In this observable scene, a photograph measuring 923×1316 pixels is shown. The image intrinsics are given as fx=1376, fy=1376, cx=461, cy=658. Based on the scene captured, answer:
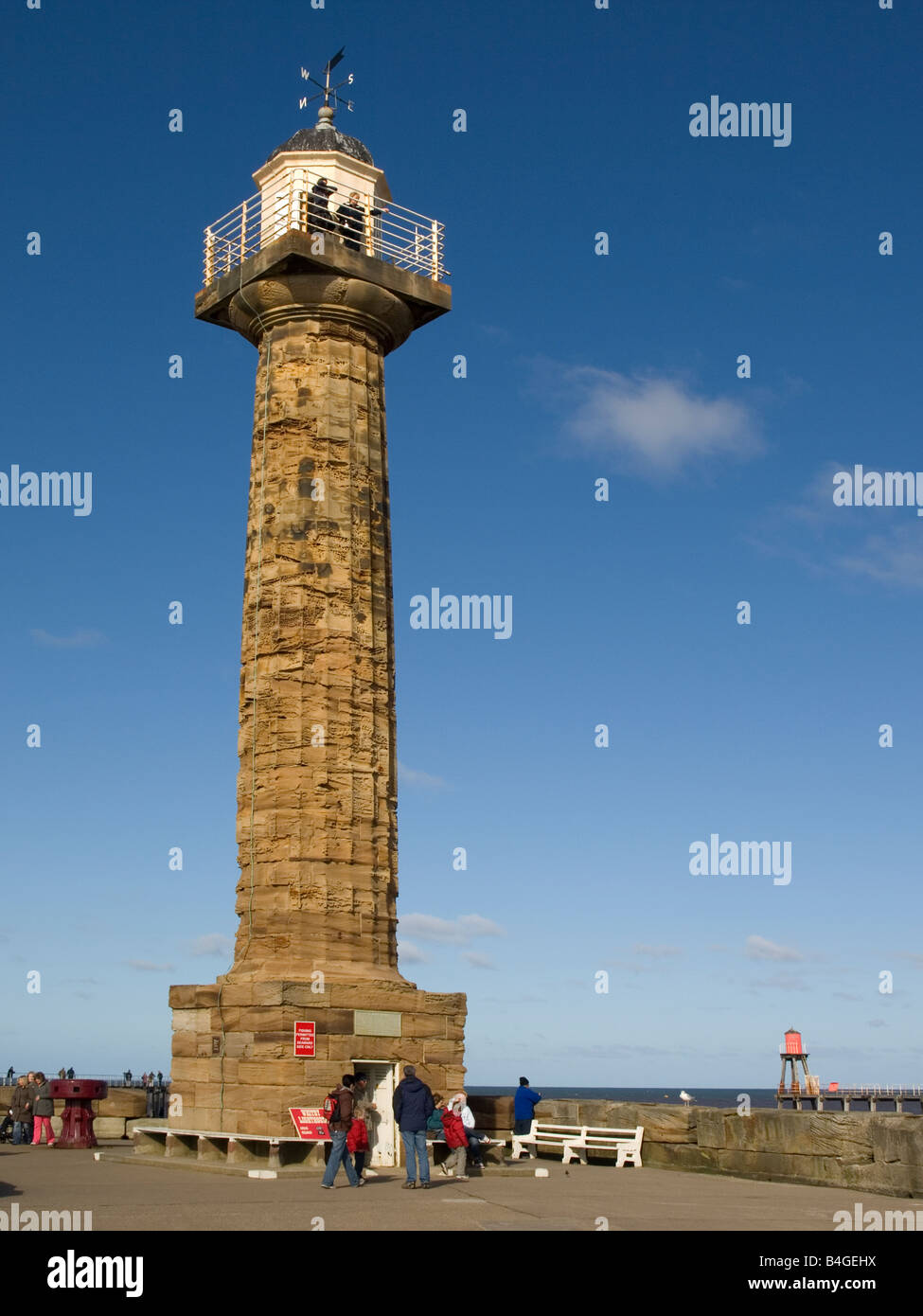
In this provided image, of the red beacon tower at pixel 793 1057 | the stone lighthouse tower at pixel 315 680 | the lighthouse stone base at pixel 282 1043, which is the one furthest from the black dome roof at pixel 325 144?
the red beacon tower at pixel 793 1057

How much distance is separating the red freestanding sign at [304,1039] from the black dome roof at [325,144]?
14696mm

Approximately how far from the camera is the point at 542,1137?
2209cm

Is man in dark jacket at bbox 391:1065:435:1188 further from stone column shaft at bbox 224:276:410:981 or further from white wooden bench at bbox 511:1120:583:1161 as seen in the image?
white wooden bench at bbox 511:1120:583:1161

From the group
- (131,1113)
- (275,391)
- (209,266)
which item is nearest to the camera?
(275,391)

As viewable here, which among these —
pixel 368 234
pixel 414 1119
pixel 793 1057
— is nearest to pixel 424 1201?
pixel 414 1119

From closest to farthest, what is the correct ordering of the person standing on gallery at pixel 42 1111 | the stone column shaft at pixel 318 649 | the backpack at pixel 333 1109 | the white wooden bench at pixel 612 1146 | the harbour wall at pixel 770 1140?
the backpack at pixel 333 1109 < the harbour wall at pixel 770 1140 < the stone column shaft at pixel 318 649 < the white wooden bench at pixel 612 1146 < the person standing on gallery at pixel 42 1111

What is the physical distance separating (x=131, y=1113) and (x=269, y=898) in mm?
8896

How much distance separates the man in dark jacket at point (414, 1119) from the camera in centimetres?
1606

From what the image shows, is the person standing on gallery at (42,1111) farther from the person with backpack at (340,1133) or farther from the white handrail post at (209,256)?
the white handrail post at (209,256)

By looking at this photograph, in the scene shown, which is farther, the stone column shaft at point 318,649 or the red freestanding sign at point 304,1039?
the stone column shaft at point 318,649

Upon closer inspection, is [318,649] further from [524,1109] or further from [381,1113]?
[524,1109]
